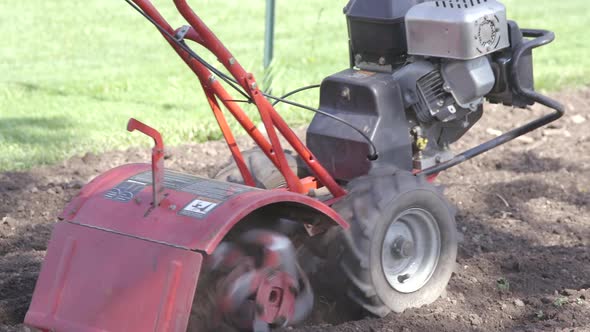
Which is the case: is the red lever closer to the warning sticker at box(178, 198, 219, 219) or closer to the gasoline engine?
the warning sticker at box(178, 198, 219, 219)

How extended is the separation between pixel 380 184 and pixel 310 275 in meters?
0.43

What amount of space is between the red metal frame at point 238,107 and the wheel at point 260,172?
20cm

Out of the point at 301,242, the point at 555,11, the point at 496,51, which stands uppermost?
the point at 496,51

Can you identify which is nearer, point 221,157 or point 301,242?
point 301,242

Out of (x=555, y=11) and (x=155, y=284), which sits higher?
(x=155, y=284)

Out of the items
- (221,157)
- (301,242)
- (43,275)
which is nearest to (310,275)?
(301,242)

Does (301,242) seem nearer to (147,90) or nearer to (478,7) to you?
(478,7)

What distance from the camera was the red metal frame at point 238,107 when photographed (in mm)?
3867

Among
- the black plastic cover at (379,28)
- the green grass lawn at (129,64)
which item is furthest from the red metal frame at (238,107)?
the green grass lawn at (129,64)

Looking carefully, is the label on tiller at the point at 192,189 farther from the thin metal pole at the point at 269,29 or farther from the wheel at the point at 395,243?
the thin metal pole at the point at 269,29

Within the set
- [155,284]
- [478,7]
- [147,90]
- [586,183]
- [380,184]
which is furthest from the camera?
[147,90]

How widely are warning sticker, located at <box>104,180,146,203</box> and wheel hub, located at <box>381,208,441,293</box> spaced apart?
95cm

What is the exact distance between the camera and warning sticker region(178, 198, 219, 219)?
359 centimetres

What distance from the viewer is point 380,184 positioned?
4035 millimetres
